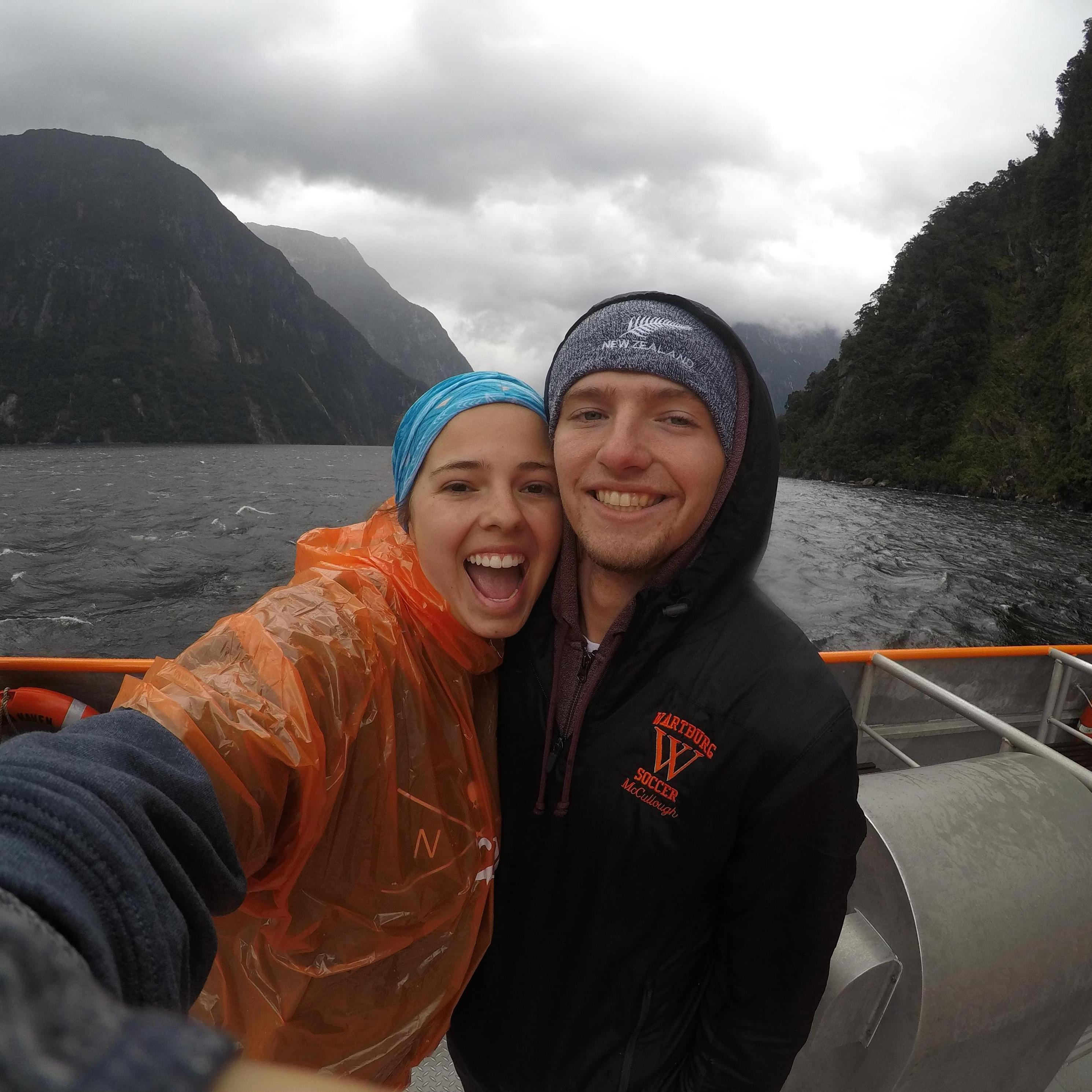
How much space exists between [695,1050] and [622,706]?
917 millimetres

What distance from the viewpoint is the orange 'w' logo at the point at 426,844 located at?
147 centimetres

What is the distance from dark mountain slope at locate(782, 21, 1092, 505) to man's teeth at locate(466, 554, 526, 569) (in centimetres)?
5551

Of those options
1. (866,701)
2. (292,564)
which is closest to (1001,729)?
(866,701)

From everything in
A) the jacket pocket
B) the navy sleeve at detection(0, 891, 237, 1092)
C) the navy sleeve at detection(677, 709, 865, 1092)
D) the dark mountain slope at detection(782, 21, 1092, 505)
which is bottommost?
the jacket pocket

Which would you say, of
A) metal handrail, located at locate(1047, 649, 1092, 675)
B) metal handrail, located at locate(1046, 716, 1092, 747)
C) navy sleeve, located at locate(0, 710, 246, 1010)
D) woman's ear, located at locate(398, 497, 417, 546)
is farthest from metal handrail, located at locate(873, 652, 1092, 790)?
navy sleeve, located at locate(0, 710, 246, 1010)

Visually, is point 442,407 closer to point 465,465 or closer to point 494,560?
point 465,465

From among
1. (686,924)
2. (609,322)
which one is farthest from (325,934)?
(609,322)

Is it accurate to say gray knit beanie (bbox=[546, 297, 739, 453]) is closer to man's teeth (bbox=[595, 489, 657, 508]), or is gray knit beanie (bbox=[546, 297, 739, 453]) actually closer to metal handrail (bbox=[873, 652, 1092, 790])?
man's teeth (bbox=[595, 489, 657, 508])

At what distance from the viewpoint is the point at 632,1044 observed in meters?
1.61

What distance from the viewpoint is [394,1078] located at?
66.1 inches

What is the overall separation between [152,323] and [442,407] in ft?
521

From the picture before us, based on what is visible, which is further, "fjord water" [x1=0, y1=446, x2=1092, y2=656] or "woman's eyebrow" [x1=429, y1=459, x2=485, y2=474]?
"fjord water" [x1=0, y1=446, x2=1092, y2=656]

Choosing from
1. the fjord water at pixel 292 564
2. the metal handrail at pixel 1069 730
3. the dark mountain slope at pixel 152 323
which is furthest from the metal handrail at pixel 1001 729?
the dark mountain slope at pixel 152 323

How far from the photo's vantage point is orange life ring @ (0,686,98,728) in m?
4.05
